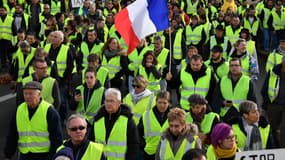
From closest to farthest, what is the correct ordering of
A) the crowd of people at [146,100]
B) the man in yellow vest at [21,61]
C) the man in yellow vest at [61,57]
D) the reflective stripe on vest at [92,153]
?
the reflective stripe on vest at [92,153]
the crowd of people at [146,100]
the man in yellow vest at [21,61]
the man in yellow vest at [61,57]

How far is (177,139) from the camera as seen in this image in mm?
5953

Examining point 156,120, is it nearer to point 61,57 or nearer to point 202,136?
point 202,136

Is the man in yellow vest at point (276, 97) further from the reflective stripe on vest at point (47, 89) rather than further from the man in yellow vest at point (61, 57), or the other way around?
the man in yellow vest at point (61, 57)

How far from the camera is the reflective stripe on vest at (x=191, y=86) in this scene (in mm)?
8594

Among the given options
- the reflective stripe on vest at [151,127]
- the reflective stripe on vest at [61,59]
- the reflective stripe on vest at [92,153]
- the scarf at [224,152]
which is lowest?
the scarf at [224,152]

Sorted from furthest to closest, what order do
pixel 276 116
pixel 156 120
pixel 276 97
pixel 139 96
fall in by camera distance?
pixel 276 116 → pixel 276 97 → pixel 139 96 → pixel 156 120

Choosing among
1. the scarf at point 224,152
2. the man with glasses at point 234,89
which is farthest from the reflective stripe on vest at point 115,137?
the man with glasses at point 234,89

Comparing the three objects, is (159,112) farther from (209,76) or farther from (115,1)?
(115,1)

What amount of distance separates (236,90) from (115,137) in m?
2.54

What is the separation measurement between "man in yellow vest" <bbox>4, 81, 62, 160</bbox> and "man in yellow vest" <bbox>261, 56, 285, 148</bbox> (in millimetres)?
3601

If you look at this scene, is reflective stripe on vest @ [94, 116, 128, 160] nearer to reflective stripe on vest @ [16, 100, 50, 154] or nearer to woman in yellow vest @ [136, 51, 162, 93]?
reflective stripe on vest @ [16, 100, 50, 154]

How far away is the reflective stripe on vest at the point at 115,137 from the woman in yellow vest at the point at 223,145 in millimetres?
996

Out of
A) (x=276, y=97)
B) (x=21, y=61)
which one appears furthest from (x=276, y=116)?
(x=21, y=61)

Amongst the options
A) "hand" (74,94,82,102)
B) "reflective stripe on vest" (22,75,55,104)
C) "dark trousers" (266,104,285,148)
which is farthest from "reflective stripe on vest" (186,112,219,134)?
"reflective stripe on vest" (22,75,55,104)
